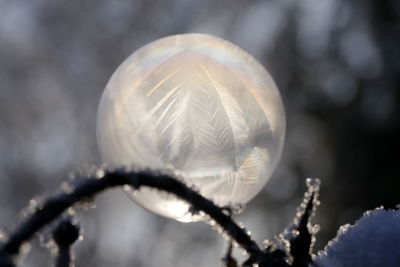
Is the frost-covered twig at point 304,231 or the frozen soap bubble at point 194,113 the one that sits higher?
the frost-covered twig at point 304,231

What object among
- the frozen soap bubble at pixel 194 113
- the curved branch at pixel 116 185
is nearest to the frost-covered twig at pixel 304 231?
the curved branch at pixel 116 185

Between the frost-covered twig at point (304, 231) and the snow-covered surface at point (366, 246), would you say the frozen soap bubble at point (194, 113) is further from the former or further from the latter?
the frost-covered twig at point (304, 231)

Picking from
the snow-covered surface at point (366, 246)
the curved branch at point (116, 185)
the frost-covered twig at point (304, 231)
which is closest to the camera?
the curved branch at point (116, 185)

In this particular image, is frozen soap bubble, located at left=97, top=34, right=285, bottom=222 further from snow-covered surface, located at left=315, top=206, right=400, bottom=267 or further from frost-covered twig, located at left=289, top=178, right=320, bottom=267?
frost-covered twig, located at left=289, top=178, right=320, bottom=267

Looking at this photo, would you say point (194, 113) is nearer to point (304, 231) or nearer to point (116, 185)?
point (304, 231)

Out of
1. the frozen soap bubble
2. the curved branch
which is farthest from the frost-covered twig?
the frozen soap bubble

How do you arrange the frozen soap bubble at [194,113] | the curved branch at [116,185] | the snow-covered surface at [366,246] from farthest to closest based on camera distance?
the frozen soap bubble at [194,113] → the snow-covered surface at [366,246] → the curved branch at [116,185]
